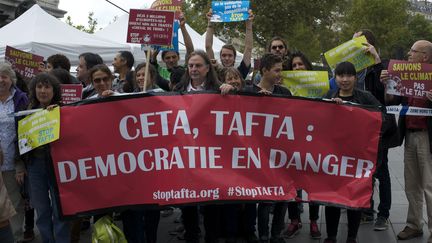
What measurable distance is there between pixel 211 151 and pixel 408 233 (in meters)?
2.39

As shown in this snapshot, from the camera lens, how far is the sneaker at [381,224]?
5977mm

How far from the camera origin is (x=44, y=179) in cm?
493

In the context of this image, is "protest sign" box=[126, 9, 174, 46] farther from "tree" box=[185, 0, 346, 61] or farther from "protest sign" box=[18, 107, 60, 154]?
"tree" box=[185, 0, 346, 61]

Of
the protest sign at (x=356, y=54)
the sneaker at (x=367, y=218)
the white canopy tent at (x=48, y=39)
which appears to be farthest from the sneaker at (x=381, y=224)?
the white canopy tent at (x=48, y=39)

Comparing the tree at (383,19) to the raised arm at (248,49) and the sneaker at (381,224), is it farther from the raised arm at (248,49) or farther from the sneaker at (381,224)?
the sneaker at (381,224)

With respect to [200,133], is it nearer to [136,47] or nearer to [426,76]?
[426,76]

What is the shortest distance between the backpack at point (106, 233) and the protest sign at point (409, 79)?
298 cm

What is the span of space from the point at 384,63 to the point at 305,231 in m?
2.11

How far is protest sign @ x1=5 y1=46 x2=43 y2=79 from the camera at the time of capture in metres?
7.14

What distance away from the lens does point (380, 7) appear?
3672 cm

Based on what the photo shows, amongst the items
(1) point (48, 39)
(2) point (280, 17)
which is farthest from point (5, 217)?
(2) point (280, 17)

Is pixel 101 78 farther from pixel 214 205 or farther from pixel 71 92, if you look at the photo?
pixel 214 205

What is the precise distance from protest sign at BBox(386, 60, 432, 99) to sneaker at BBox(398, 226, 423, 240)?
140 centimetres

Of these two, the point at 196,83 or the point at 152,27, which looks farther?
the point at 152,27
